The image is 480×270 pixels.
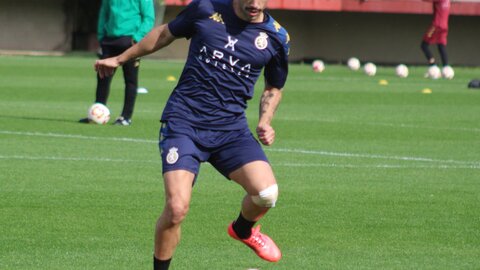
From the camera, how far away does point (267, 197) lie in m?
7.88

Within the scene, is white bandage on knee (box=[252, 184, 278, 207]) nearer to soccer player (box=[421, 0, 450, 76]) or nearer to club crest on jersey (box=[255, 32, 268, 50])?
club crest on jersey (box=[255, 32, 268, 50])

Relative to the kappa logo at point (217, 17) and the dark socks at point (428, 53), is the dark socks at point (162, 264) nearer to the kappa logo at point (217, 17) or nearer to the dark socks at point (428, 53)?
the kappa logo at point (217, 17)

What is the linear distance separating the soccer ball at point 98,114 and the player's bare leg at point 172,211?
32.2 ft

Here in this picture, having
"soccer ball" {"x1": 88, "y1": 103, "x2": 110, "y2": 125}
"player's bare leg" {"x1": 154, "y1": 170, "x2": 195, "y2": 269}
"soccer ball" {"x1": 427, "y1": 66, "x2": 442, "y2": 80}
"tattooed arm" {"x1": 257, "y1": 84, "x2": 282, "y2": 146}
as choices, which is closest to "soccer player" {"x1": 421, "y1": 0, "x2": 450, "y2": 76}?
"soccer ball" {"x1": 427, "y1": 66, "x2": 442, "y2": 80}

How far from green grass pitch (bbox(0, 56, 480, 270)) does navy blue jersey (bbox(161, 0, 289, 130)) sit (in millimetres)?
991

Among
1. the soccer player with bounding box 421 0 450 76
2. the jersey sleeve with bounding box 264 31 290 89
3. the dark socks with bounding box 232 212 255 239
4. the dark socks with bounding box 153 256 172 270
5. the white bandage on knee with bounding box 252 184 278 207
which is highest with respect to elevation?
the jersey sleeve with bounding box 264 31 290 89

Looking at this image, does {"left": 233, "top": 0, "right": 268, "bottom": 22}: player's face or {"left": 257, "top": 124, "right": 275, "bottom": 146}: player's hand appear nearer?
{"left": 233, "top": 0, "right": 268, "bottom": 22}: player's face

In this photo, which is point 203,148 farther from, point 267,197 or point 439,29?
point 439,29

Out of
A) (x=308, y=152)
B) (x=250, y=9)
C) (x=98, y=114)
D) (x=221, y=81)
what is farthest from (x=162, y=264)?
(x=98, y=114)

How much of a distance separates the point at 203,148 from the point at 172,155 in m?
0.30

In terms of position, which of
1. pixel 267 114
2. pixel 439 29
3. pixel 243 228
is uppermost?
→ pixel 267 114

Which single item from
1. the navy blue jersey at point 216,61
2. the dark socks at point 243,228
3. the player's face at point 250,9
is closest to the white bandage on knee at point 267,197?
the dark socks at point 243,228

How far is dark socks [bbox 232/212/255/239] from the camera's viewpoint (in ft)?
27.3

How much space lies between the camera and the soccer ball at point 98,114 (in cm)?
1723
